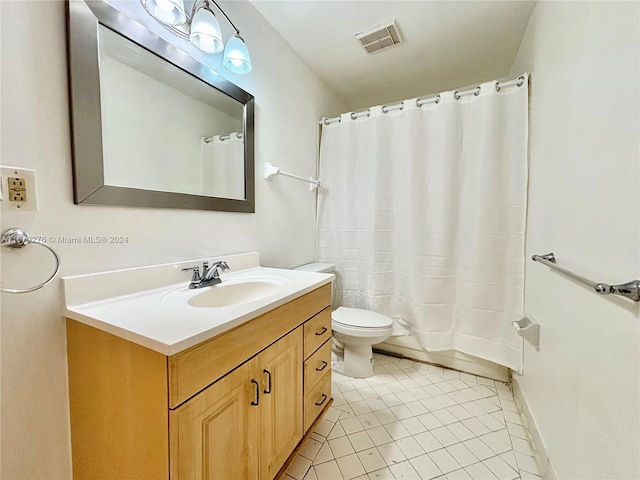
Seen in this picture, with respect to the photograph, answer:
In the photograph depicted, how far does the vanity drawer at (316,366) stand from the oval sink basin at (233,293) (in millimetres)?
354

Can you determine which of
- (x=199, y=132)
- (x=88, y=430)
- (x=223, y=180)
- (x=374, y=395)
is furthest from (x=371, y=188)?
(x=88, y=430)

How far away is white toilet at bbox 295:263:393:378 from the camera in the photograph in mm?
1656

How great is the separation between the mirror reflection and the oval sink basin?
0.45 meters

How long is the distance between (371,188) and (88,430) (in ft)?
6.16

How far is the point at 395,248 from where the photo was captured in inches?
76.5

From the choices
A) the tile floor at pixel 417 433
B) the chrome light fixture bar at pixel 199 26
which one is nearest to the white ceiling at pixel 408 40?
the chrome light fixture bar at pixel 199 26

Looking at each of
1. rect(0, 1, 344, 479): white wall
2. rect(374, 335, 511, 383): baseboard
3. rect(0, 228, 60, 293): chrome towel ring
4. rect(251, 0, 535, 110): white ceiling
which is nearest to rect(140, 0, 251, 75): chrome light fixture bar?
rect(0, 1, 344, 479): white wall

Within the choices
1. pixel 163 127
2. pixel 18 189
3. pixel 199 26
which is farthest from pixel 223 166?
pixel 18 189

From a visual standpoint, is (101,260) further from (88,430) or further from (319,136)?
(319,136)

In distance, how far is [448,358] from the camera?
1901 mm

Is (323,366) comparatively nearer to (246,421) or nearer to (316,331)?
(316,331)

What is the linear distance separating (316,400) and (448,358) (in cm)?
119

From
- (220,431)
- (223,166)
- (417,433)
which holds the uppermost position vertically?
(223,166)

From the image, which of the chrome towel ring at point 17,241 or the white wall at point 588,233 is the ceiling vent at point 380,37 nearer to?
the white wall at point 588,233
